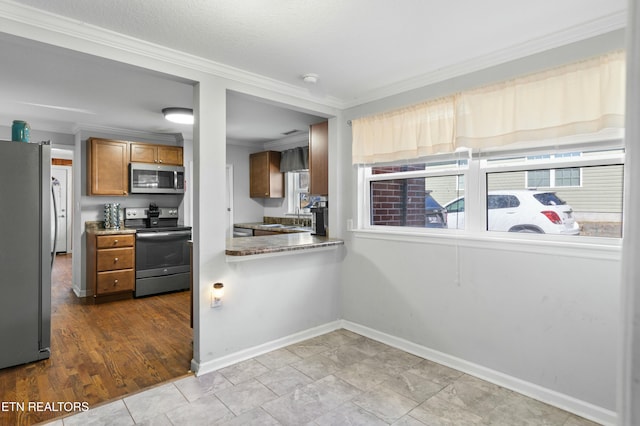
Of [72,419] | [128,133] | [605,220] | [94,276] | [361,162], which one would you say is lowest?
[72,419]

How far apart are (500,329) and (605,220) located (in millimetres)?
983

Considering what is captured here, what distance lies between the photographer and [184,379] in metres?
2.71

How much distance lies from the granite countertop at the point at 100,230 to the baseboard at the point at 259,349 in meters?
2.66

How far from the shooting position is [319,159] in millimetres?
4004

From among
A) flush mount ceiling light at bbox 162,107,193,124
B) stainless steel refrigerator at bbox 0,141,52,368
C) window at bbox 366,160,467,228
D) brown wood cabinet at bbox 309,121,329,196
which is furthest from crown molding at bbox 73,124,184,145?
window at bbox 366,160,467,228

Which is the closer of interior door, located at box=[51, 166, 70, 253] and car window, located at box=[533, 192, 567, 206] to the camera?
car window, located at box=[533, 192, 567, 206]

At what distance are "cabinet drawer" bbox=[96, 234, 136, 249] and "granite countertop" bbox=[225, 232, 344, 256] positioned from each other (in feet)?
7.45

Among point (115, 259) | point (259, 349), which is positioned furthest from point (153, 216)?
point (259, 349)

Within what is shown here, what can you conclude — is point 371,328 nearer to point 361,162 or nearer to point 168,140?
point 361,162

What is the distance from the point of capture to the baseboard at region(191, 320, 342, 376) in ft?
9.22

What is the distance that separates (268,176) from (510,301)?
13.9ft

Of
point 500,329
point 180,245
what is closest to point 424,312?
point 500,329

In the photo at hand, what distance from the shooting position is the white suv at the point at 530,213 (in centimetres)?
244

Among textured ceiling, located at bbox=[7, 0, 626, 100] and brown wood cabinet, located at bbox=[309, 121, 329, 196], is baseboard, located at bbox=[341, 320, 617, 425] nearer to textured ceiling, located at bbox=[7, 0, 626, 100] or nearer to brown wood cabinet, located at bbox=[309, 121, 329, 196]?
brown wood cabinet, located at bbox=[309, 121, 329, 196]
